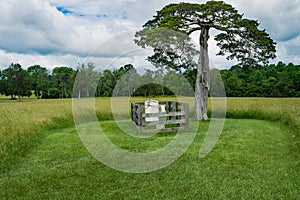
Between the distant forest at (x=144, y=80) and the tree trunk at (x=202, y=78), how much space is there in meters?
1.51

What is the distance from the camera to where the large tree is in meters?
12.0

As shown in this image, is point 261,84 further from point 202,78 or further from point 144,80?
point 144,80

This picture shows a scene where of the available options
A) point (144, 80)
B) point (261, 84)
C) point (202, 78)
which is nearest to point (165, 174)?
point (144, 80)

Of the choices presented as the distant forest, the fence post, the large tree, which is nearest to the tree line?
the distant forest

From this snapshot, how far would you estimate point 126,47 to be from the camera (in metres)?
9.62

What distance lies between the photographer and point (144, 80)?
12.3 metres

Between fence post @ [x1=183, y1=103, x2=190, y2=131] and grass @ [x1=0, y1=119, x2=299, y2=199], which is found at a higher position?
fence post @ [x1=183, y1=103, x2=190, y2=131]

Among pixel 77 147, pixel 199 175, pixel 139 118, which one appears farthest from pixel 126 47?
pixel 199 175

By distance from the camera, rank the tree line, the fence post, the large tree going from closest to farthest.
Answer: the fence post < the large tree < the tree line

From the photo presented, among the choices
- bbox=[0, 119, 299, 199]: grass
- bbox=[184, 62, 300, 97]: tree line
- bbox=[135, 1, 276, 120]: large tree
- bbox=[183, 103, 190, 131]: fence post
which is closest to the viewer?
bbox=[0, 119, 299, 199]: grass

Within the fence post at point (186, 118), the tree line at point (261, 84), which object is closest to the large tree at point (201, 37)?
the fence post at point (186, 118)

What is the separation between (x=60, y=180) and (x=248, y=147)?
4.89 metres

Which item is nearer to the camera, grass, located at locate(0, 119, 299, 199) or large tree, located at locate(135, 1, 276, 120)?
grass, located at locate(0, 119, 299, 199)

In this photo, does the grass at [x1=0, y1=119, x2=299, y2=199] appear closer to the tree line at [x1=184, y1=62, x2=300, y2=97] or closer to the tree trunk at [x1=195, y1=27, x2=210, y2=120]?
the tree trunk at [x1=195, y1=27, x2=210, y2=120]
